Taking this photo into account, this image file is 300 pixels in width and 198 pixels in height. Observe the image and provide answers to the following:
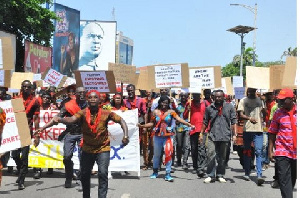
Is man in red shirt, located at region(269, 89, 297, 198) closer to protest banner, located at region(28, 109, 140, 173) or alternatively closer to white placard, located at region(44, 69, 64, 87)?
protest banner, located at region(28, 109, 140, 173)

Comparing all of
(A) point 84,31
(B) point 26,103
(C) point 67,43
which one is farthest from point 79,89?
(A) point 84,31

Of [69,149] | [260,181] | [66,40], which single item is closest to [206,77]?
[260,181]

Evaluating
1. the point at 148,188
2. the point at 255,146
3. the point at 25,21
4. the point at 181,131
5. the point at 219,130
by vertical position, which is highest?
the point at 25,21

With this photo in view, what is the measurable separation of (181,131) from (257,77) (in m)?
2.76

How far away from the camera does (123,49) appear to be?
112 m

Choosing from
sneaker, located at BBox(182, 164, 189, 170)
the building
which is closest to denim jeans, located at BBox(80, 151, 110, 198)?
sneaker, located at BBox(182, 164, 189, 170)

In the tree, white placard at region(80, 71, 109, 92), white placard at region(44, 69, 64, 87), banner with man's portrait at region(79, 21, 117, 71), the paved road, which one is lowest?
the paved road

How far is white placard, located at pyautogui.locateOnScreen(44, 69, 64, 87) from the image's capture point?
639 inches

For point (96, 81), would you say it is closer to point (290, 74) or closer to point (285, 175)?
point (290, 74)

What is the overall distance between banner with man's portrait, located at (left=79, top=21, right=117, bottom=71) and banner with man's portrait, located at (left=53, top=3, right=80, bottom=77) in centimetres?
2424

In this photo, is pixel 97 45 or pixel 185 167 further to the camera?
pixel 97 45

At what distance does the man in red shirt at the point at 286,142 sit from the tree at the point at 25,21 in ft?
81.7

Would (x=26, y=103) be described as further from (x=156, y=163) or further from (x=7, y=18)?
(x=7, y=18)

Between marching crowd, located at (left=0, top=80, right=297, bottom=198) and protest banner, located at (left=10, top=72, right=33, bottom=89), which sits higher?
protest banner, located at (left=10, top=72, right=33, bottom=89)
